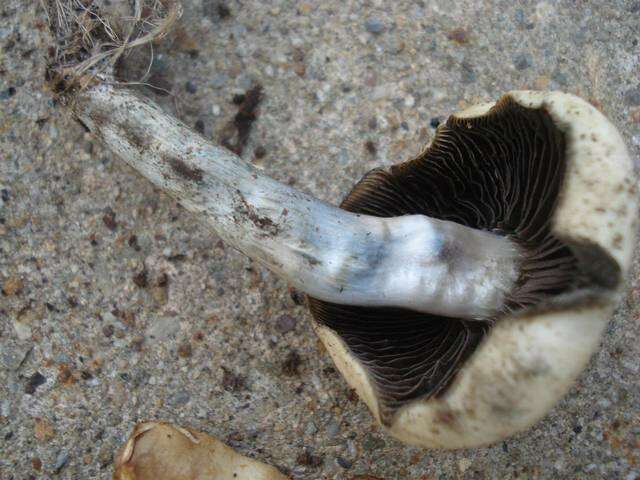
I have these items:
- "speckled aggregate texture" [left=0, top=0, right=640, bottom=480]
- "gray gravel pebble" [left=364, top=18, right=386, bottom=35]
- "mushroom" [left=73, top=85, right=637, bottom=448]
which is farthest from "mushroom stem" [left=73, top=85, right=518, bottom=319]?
"gray gravel pebble" [left=364, top=18, right=386, bottom=35]

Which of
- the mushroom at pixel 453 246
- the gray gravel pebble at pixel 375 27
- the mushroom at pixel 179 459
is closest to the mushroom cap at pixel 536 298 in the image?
the mushroom at pixel 453 246

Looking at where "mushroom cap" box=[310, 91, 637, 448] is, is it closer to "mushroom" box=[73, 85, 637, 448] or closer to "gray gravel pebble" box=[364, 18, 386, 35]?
"mushroom" box=[73, 85, 637, 448]

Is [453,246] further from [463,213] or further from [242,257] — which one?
[242,257]

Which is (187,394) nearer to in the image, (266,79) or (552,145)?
(266,79)

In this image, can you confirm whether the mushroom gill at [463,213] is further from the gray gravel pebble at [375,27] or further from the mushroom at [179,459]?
the gray gravel pebble at [375,27]

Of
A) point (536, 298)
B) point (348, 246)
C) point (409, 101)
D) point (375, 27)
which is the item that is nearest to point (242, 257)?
point (348, 246)
